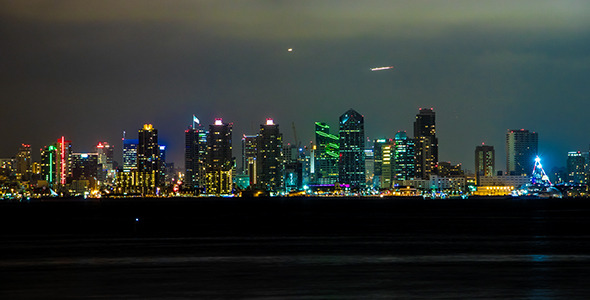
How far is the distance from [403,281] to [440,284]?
6.45ft

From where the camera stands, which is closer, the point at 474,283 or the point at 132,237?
the point at 474,283

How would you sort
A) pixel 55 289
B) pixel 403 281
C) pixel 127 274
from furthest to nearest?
pixel 127 274
pixel 403 281
pixel 55 289

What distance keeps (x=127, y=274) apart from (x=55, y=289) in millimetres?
6022

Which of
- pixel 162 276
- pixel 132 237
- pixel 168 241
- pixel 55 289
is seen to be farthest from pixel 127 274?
pixel 132 237

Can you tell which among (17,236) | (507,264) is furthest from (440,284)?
(17,236)

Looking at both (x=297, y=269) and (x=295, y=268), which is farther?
(x=295, y=268)

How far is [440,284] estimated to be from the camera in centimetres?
3609

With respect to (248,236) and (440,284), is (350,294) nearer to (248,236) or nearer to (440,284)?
(440,284)

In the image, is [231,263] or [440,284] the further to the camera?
[231,263]

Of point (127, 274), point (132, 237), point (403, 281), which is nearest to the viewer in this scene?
point (403, 281)

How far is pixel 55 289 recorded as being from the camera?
34.8 metres

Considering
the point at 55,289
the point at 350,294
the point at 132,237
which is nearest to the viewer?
the point at 350,294

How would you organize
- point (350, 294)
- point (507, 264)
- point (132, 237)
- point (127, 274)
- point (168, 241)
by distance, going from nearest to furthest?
1. point (350, 294)
2. point (127, 274)
3. point (507, 264)
4. point (168, 241)
5. point (132, 237)

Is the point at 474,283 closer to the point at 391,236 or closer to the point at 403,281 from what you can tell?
the point at 403,281
